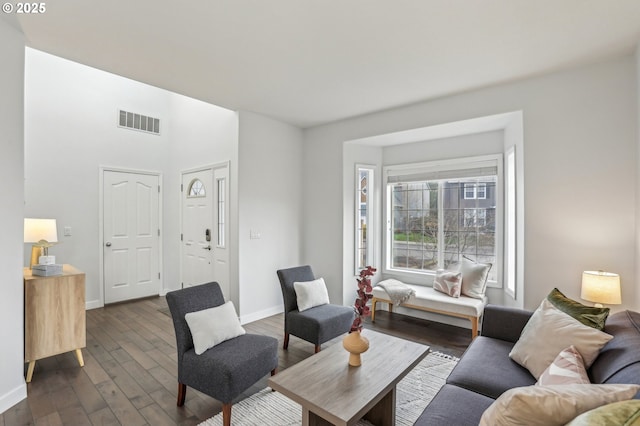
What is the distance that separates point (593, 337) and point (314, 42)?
2.65 meters

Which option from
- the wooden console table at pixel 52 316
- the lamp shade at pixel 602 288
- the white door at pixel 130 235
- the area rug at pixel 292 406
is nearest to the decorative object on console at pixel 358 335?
the area rug at pixel 292 406

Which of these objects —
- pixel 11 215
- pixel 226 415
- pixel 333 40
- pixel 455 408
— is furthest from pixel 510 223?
pixel 11 215

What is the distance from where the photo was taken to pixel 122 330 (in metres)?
3.68

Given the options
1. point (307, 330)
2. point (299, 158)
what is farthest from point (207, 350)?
point (299, 158)

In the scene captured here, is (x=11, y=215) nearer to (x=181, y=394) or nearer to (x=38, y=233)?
(x=38, y=233)

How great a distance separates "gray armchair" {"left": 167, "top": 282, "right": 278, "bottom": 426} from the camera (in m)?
1.95

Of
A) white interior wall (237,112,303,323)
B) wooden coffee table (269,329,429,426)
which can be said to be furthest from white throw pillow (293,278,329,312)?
white interior wall (237,112,303,323)

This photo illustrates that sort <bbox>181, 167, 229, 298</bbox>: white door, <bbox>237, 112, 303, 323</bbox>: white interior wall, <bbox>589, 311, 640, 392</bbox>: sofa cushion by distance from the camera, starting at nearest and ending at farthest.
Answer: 1. <bbox>589, 311, 640, 392</bbox>: sofa cushion
2. <bbox>237, 112, 303, 323</bbox>: white interior wall
3. <bbox>181, 167, 229, 298</bbox>: white door

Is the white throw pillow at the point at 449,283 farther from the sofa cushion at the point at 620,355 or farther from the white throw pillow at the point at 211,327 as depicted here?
the white throw pillow at the point at 211,327

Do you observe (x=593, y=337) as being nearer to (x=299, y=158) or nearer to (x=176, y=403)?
(x=176, y=403)

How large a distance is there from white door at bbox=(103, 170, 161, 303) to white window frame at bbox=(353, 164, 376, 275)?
336 centimetres

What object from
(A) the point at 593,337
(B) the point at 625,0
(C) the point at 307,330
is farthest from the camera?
(C) the point at 307,330

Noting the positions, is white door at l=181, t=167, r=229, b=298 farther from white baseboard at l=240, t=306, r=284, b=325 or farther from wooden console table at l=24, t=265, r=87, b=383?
wooden console table at l=24, t=265, r=87, b=383

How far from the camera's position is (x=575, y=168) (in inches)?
111
